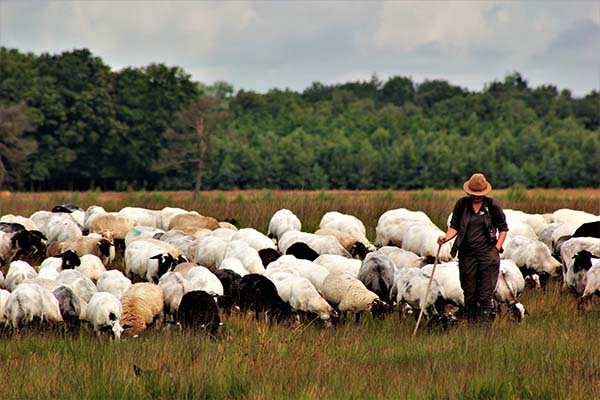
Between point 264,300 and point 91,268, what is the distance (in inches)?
145

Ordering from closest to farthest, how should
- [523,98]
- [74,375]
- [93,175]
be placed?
[74,375], [93,175], [523,98]

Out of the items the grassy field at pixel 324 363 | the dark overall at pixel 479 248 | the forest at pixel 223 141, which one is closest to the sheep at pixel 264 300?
the grassy field at pixel 324 363

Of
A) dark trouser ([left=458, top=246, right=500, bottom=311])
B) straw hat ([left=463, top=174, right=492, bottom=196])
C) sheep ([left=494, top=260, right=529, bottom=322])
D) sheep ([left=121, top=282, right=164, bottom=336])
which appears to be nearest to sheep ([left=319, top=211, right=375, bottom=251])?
sheep ([left=494, top=260, right=529, bottom=322])

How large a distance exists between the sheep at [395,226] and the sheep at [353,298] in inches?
259

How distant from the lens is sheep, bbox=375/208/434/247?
62.0 feet

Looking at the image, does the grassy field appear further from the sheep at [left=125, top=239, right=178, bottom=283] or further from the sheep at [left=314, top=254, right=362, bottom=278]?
the sheep at [left=125, top=239, right=178, bottom=283]

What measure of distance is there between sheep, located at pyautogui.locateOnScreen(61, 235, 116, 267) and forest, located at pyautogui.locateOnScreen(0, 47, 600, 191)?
37.2 m

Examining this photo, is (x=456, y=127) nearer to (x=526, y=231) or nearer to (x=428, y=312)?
(x=526, y=231)

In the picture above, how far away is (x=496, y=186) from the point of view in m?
70.1

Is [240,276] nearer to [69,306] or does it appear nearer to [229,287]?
[229,287]

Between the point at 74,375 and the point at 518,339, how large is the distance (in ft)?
16.3

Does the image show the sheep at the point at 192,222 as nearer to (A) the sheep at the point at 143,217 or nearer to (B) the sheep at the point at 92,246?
(A) the sheep at the point at 143,217

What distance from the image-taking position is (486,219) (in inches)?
431

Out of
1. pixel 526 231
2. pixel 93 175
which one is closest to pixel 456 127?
pixel 93 175
